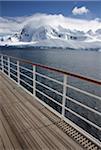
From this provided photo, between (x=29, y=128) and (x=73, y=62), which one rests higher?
(x=29, y=128)

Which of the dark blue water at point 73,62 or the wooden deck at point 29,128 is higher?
the wooden deck at point 29,128

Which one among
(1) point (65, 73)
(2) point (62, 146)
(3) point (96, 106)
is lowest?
(3) point (96, 106)

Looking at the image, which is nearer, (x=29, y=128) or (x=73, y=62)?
(x=29, y=128)

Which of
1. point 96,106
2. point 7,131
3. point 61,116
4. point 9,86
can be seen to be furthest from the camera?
point 96,106

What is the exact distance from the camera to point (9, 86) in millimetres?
5805

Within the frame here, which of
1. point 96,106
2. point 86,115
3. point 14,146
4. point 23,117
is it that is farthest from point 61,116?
point 96,106

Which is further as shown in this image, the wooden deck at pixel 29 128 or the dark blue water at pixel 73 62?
the dark blue water at pixel 73 62

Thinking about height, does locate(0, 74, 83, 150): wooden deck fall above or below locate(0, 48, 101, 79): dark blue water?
above

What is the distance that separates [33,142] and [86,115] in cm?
958

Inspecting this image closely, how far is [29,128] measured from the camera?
292 centimetres

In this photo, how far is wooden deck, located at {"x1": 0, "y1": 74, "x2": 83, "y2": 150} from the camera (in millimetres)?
2465

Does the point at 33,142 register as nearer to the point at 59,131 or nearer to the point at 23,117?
the point at 59,131

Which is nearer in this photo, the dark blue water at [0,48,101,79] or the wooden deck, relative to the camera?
the wooden deck

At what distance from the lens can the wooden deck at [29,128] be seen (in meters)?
2.46
